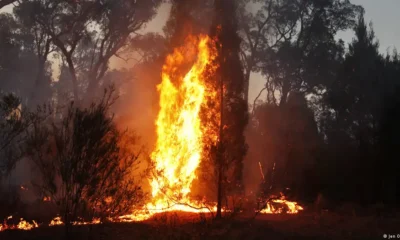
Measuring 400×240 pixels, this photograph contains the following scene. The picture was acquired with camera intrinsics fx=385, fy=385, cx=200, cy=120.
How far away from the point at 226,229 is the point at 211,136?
3973mm

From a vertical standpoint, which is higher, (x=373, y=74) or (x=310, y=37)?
(x=310, y=37)

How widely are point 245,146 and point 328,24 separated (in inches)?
1012

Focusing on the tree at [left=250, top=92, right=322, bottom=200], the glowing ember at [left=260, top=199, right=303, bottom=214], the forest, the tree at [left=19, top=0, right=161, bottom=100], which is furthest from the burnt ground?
the tree at [left=19, top=0, right=161, bottom=100]

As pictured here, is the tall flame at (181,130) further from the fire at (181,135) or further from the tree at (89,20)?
the tree at (89,20)

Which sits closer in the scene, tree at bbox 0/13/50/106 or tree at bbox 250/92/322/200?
tree at bbox 250/92/322/200

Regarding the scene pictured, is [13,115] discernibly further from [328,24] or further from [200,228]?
[328,24]

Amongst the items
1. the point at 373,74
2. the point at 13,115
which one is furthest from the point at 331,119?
the point at 13,115

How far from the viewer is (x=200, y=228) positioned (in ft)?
43.2

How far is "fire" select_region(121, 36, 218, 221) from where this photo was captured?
1577 centimetres

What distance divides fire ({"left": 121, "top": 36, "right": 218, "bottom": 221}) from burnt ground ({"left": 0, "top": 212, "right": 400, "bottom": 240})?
132 centimetres

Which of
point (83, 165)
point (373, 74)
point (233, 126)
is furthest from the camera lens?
point (373, 74)

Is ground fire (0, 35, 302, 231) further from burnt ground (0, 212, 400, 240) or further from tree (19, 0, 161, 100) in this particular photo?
tree (19, 0, 161, 100)

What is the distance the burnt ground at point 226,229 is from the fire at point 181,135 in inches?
51.9

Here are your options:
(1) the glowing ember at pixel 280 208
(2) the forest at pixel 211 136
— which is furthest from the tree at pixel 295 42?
(1) the glowing ember at pixel 280 208
